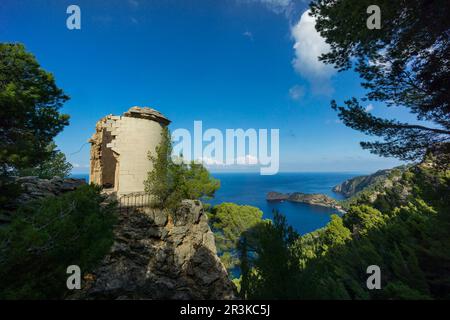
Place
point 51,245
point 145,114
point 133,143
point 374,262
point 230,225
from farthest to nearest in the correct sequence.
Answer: point 230,225, point 145,114, point 374,262, point 133,143, point 51,245

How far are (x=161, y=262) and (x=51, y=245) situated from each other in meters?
5.81

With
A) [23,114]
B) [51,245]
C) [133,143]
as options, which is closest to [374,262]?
[51,245]

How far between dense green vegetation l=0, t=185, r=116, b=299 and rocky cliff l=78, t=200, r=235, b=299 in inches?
125

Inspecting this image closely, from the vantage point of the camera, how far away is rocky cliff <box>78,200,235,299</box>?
7.00 metres

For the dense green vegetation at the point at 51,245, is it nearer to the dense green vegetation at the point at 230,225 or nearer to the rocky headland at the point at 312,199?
the dense green vegetation at the point at 230,225

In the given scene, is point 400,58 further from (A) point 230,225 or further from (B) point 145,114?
(A) point 230,225

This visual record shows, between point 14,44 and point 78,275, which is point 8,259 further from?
point 14,44

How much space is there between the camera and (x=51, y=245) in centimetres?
363

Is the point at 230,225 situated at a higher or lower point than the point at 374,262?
lower

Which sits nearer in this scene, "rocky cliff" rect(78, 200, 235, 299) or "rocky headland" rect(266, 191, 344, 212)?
"rocky cliff" rect(78, 200, 235, 299)

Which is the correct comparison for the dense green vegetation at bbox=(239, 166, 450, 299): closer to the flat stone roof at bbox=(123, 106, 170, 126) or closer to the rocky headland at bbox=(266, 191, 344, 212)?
the flat stone roof at bbox=(123, 106, 170, 126)

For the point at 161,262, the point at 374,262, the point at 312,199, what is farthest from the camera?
the point at 312,199

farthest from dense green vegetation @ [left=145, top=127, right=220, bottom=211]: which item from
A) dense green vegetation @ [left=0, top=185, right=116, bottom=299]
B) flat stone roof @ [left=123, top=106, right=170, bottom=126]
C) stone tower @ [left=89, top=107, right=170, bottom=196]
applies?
dense green vegetation @ [left=0, top=185, right=116, bottom=299]

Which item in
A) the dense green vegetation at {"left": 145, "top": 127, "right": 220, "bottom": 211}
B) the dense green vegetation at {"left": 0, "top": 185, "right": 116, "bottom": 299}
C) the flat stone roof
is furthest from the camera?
the flat stone roof
